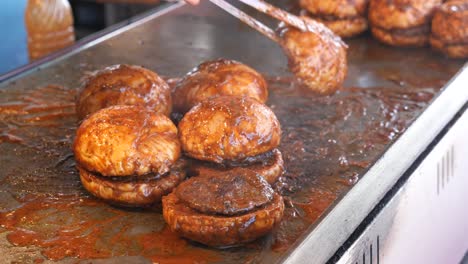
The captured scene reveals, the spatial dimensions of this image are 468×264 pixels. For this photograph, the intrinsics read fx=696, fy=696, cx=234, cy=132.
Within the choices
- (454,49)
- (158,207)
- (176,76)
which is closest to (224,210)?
(158,207)

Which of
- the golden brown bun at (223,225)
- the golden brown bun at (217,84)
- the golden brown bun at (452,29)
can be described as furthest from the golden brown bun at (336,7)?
the golden brown bun at (223,225)

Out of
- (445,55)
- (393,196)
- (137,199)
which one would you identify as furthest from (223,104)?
(445,55)

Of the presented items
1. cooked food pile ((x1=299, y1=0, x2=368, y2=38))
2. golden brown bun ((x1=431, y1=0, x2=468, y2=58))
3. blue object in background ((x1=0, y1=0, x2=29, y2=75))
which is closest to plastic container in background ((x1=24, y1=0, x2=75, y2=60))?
blue object in background ((x1=0, y1=0, x2=29, y2=75))

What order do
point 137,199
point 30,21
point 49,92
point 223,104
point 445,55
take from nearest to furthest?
point 137,199
point 223,104
point 49,92
point 445,55
point 30,21

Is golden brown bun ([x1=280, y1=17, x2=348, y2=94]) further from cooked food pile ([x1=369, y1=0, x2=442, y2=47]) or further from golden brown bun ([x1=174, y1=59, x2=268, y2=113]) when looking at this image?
cooked food pile ([x1=369, y1=0, x2=442, y2=47])

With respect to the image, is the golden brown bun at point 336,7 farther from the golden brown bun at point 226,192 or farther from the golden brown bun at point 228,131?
the golden brown bun at point 226,192

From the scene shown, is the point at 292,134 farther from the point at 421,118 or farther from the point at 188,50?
the point at 188,50

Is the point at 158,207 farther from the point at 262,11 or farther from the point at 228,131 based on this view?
the point at 262,11
